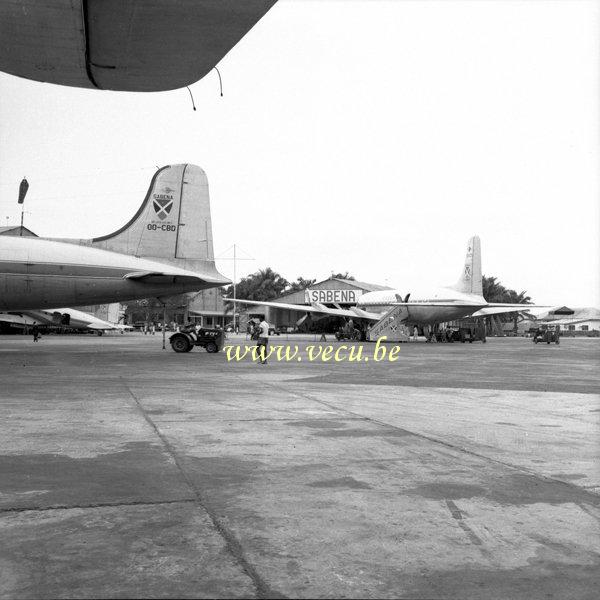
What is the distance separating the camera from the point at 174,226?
22406 mm

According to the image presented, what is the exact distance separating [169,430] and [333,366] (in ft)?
37.8

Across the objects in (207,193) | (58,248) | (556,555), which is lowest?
(556,555)

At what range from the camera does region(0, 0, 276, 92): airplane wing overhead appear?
4.88 m

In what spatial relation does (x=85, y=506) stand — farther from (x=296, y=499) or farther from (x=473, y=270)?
(x=473, y=270)

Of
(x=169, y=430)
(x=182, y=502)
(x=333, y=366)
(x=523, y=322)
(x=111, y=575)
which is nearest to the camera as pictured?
(x=111, y=575)

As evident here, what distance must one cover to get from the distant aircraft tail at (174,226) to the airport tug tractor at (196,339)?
3.11 metres

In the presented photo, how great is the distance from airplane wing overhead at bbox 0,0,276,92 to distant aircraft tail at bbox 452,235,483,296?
41641 millimetres

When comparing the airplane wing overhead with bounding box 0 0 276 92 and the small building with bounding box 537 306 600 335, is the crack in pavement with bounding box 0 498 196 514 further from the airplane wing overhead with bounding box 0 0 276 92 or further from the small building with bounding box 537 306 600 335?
the small building with bounding box 537 306 600 335

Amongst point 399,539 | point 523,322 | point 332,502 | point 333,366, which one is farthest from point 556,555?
point 523,322

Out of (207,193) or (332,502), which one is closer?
(332,502)

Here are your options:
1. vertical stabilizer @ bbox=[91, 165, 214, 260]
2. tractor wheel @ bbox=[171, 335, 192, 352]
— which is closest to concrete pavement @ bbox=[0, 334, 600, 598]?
vertical stabilizer @ bbox=[91, 165, 214, 260]

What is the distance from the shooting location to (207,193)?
77.0 feet

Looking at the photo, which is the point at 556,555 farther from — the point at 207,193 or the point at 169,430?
the point at 207,193

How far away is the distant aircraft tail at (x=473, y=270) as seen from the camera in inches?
1775
